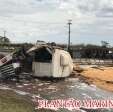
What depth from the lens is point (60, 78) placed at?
121 feet

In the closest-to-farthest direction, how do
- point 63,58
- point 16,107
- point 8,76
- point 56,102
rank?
point 16,107, point 56,102, point 8,76, point 63,58

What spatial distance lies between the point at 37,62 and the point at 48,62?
95cm

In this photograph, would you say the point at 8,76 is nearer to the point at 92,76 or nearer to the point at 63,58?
the point at 63,58

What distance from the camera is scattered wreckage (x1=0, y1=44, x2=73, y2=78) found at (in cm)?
3444

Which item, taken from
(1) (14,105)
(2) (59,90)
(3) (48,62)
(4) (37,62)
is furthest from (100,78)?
(1) (14,105)

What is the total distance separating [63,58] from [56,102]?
12682 millimetres

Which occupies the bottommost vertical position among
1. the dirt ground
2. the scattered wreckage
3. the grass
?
the dirt ground

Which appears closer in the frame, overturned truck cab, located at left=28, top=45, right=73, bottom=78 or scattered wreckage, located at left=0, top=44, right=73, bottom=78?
scattered wreckage, located at left=0, top=44, right=73, bottom=78

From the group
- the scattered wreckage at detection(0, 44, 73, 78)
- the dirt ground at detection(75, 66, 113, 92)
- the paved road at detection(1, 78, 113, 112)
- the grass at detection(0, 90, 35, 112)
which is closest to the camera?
the grass at detection(0, 90, 35, 112)

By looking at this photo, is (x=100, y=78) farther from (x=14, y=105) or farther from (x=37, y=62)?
(x=14, y=105)

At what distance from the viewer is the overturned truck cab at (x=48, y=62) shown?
35.2 metres

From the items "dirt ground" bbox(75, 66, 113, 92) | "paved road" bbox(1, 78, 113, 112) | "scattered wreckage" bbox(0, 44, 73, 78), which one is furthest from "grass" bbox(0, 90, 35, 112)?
"scattered wreckage" bbox(0, 44, 73, 78)

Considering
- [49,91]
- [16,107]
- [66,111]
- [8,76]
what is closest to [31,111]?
[16,107]

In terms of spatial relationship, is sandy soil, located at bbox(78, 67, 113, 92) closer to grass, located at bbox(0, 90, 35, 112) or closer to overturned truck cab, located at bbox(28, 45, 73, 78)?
overturned truck cab, located at bbox(28, 45, 73, 78)
